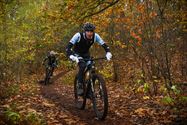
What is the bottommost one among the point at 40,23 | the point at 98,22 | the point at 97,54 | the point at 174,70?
the point at 174,70

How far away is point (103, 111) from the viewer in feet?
22.9

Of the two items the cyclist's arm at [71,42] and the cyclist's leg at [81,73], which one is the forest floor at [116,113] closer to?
the cyclist's leg at [81,73]

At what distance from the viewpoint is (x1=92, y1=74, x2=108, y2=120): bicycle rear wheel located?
22.4 ft

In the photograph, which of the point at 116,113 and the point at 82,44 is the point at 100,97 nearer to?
the point at 116,113

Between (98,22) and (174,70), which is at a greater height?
(98,22)

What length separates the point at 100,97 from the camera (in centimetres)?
724

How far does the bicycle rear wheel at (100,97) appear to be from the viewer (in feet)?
22.4

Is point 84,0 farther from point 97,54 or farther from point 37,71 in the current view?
point 37,71

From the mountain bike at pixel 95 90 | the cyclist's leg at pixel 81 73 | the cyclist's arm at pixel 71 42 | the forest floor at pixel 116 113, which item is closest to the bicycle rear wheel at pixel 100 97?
the mountain bike at pixel 95 90

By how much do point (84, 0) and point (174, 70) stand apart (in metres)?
7.93

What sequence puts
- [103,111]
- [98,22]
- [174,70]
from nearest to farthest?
[103,111]
[174,70]
[98,22]

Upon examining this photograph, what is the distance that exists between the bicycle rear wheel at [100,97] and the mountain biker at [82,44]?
720 mm

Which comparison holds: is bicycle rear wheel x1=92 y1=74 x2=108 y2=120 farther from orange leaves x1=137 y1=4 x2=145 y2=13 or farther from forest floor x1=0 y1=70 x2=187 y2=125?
orange leaves x1=137 y1=4 x2=145 y2=13

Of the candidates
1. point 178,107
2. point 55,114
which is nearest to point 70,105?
point 55,114
